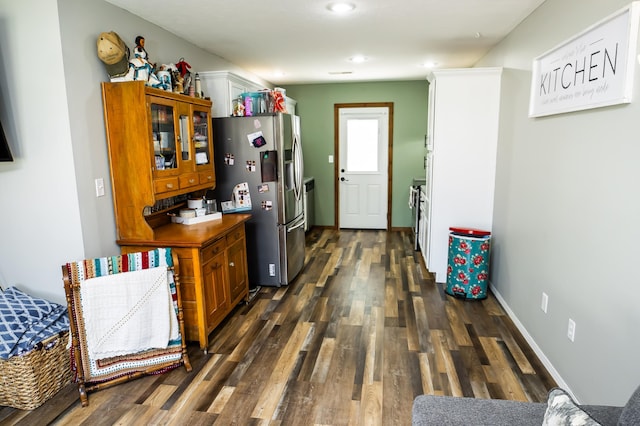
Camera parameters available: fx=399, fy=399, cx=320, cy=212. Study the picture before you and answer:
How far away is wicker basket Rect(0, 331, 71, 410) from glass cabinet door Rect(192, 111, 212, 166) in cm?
166

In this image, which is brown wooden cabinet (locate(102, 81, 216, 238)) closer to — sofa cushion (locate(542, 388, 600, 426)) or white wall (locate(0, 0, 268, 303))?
white wall (locate(0, 0, 268, 303))

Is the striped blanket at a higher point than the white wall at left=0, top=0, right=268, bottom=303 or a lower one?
lower

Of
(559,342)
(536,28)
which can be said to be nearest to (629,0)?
(536,28)

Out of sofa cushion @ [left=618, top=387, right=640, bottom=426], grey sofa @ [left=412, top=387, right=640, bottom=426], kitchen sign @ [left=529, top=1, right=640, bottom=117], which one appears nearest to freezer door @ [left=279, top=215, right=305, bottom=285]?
kitchen sign @ [left=529, top=1, right=640, bottom=117]

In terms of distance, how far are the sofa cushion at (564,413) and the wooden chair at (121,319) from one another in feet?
6.85

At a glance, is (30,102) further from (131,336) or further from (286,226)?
(286,226)

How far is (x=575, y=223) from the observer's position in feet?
7.32

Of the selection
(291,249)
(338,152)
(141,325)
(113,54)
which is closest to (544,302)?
(291,249)

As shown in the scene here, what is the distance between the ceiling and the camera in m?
2.82

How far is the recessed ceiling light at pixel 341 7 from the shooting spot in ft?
9.09

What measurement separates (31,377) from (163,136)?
1.64 meters

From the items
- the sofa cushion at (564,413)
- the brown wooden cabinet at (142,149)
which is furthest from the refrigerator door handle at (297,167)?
the sofa cushion at (564,413)

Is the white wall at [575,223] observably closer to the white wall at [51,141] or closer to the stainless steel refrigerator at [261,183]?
the stainless steel refrigerator at [261,183]

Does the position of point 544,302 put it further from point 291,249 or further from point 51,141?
point 51,141
